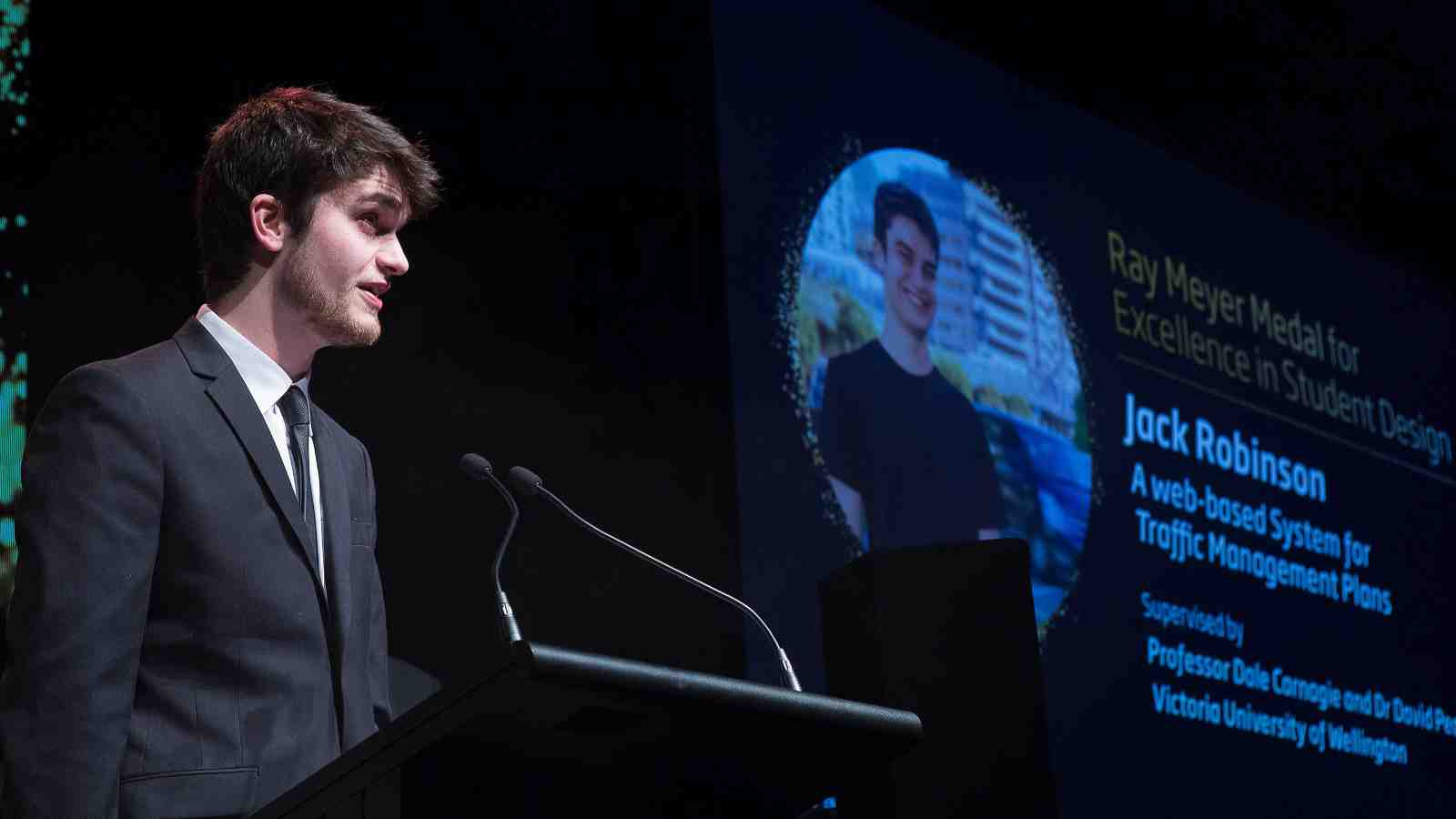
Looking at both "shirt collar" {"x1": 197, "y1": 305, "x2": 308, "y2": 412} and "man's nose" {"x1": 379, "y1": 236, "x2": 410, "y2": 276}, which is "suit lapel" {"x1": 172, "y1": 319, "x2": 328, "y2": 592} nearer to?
"shirt collar" {"x1": 197, "y1": 305, "x2": 308, "y2": 412}

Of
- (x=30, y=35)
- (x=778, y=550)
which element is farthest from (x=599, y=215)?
(x=30, y=35)

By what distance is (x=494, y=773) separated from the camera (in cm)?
146

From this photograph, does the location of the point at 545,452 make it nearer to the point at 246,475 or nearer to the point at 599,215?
the point at 599,215

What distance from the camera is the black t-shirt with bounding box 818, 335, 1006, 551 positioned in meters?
3.91

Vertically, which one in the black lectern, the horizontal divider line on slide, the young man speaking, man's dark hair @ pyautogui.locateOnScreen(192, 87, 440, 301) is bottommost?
the black lectern

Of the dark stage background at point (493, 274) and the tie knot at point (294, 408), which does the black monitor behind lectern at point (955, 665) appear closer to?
the tie knot at point (294, 408)

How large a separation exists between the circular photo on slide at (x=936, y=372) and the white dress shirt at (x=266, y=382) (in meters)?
1.98

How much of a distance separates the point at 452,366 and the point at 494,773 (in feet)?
6.86

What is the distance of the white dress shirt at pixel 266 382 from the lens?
194cm

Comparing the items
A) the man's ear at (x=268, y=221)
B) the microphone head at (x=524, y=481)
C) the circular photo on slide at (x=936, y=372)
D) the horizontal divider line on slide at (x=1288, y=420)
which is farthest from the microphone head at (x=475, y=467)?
the horizontal divider line on slide at (x=1288, y=420)

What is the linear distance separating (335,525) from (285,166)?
0.52 meters

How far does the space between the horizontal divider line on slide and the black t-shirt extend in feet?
2.80

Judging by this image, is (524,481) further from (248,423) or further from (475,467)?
(248,423)

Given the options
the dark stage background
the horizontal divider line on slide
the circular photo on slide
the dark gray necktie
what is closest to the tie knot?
the dark gray necktie
